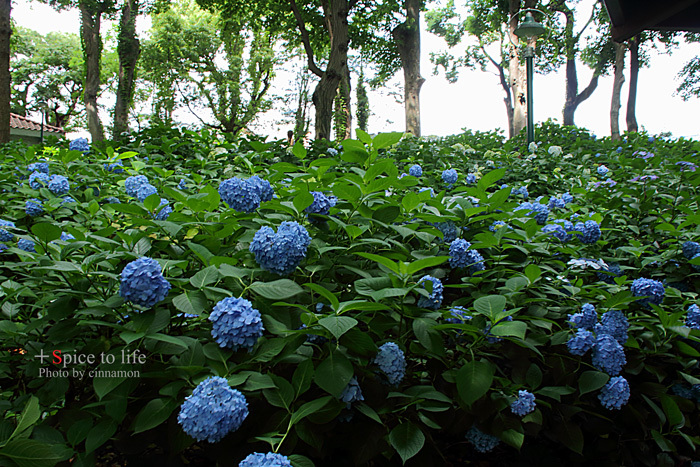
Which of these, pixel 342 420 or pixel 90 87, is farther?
pixel 90 87

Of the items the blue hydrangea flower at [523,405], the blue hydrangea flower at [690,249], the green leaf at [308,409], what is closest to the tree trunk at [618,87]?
the blue hydrangea flower at [690,249]

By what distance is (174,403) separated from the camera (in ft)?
3.79

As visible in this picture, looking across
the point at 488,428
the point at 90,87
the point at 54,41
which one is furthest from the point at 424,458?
the point at 54,41

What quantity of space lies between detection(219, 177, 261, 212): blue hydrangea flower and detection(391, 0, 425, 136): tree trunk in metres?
14.6

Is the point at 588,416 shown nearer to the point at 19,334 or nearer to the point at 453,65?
the point at 19,334

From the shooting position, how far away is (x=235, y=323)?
116 centimetres

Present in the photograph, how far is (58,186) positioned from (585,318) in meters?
2.96

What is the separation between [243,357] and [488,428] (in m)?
0.81

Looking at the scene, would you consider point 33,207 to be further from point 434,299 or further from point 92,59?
point 92,59

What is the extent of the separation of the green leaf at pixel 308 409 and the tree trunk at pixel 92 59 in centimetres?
1327

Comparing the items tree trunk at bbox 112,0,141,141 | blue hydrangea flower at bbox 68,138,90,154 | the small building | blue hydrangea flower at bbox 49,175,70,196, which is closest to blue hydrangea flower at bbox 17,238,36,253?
blue hydrangea flower at bbox 49,175,70,196

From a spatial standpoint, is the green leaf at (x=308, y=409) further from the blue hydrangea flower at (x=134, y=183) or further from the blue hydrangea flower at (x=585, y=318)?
the blue hydrangea flower at (x=134, y=183)

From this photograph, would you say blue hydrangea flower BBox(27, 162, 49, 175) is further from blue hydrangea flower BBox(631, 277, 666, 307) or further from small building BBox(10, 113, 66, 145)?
small building BBox(10, 113, 66, 145)

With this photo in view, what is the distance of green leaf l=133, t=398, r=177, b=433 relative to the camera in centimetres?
112
